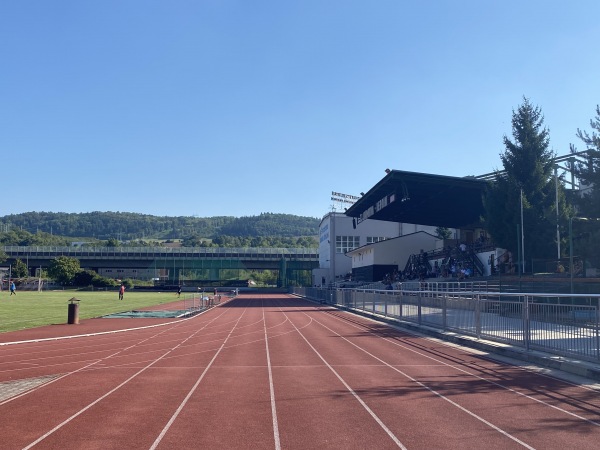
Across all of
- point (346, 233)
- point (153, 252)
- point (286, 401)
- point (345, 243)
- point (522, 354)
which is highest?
point (346, 233)

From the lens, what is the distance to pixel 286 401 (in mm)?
9586

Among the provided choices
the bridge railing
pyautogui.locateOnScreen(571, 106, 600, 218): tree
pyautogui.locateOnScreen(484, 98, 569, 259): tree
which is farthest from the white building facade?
pyautogui.locateOnScreen(571, 106, 600, 218): tree

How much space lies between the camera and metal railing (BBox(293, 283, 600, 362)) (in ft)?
39.8

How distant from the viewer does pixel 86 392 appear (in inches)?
408

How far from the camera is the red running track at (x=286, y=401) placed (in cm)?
737

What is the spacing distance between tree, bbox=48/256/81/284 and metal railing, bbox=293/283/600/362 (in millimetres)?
86854

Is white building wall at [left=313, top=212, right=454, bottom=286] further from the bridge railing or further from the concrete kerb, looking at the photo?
the concrete kerb

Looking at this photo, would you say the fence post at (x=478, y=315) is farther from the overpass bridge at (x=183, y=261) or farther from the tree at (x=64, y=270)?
the tree at (x=64, y=270)

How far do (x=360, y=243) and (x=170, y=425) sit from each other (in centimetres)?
8660

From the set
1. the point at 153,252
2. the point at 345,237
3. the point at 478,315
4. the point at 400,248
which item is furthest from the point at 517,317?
the point at 153,252

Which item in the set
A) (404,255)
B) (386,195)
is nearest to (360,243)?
(404,255)

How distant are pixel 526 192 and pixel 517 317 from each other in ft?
83.3

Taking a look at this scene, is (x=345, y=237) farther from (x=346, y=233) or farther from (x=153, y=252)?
(x=153, y=252)

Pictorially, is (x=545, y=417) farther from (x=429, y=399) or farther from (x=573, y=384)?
(x=573, y=384)
